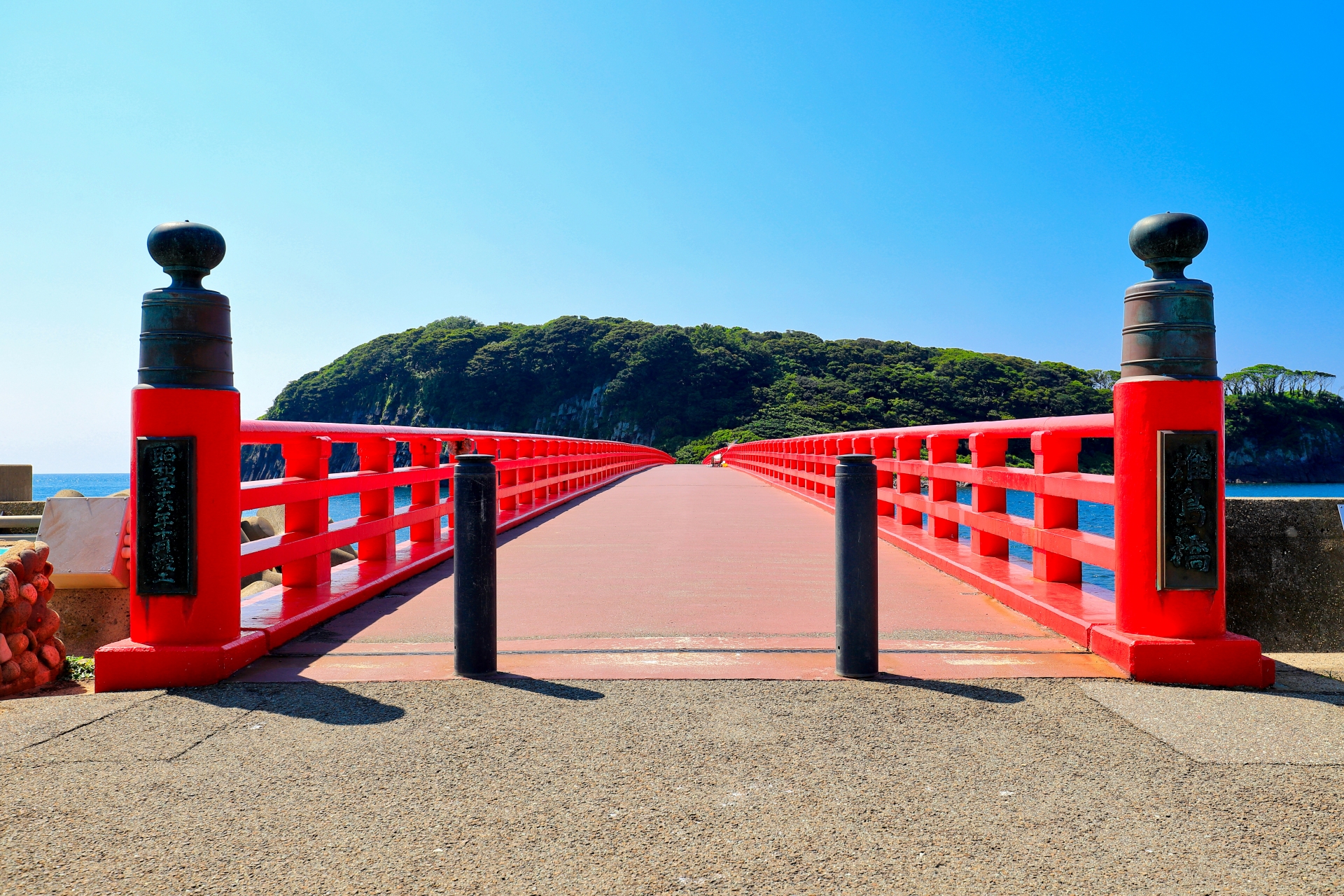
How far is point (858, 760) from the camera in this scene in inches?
109

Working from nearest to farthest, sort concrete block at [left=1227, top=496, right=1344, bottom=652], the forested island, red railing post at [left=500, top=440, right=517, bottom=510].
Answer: concrete block at [left=1227, top=496, right=1344, bottom=652] → red railing post at [left=500, top=440, right=517, bottom=510] → the forested island

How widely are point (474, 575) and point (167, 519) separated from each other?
1.33 metres

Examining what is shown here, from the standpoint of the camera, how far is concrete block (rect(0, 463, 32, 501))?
1562cm

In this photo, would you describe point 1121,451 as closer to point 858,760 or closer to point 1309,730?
point 1309,730

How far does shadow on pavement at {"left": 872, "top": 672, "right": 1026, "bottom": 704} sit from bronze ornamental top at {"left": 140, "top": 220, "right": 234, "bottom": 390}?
3222 mm

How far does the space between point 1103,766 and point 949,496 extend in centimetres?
497

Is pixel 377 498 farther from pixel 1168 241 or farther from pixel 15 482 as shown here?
pixel 15 482

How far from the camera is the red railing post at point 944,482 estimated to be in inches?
289

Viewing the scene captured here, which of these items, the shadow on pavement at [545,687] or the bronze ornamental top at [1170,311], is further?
the bronze ornamental top at [1170,311]

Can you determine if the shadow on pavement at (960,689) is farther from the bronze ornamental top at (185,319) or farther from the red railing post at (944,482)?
the red railing post at (944,482)

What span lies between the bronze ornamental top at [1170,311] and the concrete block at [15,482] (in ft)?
59.5

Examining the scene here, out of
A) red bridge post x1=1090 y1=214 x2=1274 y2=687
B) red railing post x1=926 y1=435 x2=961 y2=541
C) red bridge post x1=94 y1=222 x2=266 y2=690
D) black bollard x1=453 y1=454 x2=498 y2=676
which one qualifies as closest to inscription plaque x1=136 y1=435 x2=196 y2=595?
red bridge post x1=94 y1=222 x2=266 y2=690

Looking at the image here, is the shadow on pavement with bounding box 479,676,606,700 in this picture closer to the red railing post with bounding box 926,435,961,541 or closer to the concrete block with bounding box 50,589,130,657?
the concrete block with bounding box 50,589,130,657

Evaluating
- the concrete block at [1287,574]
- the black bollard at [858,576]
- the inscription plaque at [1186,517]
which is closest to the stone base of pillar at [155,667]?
the black bollard at [858,576]
